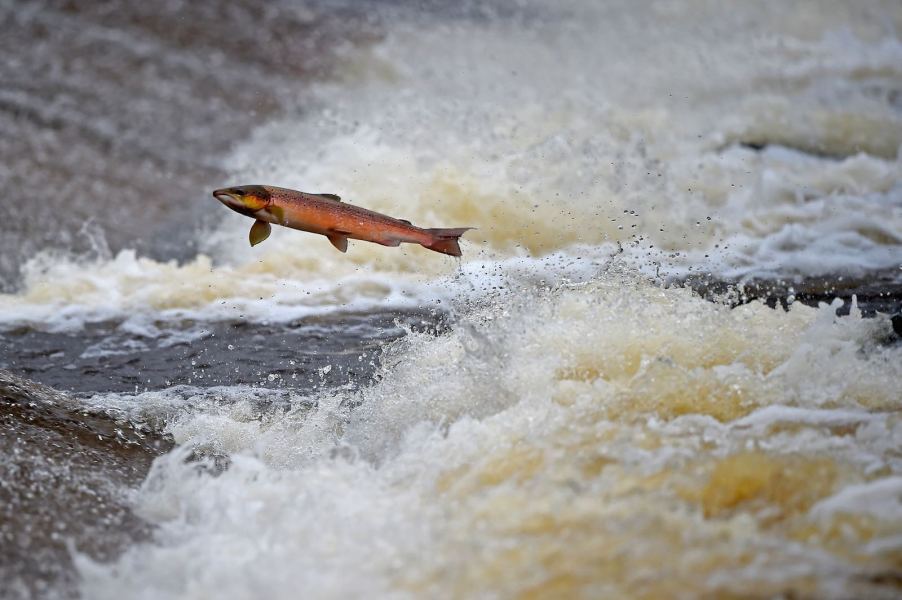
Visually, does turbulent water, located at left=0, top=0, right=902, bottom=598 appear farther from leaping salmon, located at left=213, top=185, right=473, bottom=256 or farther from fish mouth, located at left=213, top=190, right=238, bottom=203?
fish mouth, located at left=213, top=190, right=238, bottom=203

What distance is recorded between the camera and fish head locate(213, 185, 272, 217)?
316cm

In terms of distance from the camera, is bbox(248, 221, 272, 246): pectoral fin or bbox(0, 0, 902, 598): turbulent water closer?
bbox(0, 0, 902, 598): turbulent water

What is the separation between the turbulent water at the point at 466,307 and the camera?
107 inches

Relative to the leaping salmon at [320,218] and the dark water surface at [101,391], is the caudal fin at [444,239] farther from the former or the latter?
the dark water surface at [101,391]

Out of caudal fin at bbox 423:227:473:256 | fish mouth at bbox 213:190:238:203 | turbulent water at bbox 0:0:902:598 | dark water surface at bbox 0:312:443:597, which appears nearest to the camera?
turbulent water at bbox 0:0:902:598

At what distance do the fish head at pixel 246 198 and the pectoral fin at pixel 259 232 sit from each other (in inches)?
1.8

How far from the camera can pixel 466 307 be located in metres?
5.14

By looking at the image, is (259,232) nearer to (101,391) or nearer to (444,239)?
(444,239)

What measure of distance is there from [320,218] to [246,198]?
238mm

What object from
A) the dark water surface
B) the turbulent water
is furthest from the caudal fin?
the dark water surface

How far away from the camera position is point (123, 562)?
283 centimetres

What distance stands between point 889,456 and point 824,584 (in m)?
0.70

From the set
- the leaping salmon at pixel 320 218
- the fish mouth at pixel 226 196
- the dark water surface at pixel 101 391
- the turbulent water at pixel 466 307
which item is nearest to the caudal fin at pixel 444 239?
the leaping salmon at pixel 320 218

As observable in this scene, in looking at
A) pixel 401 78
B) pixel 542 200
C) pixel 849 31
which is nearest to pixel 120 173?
pixel 401 78
